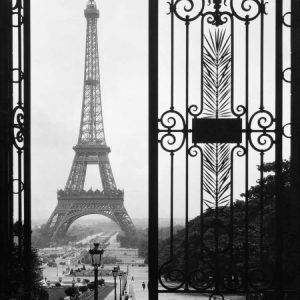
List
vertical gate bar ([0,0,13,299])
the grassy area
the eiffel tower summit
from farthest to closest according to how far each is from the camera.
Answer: the eiffel tower summit, the grassy area, vertical gate bar ([0,0,13,299])

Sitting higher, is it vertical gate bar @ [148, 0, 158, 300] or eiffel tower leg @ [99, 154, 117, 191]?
eiffel tower leg @ [99, 154, 117, 191]

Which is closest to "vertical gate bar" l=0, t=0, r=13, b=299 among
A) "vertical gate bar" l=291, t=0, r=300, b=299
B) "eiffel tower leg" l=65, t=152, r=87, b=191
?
"vertical gate bar" l=291, t=0, r=300, b=299

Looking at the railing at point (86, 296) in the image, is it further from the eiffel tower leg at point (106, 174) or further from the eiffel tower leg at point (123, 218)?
the eiffel tower leg at point (123, 218)

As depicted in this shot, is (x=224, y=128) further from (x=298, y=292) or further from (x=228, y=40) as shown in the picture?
(x=298, y=292)

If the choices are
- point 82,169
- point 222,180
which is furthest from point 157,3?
point 82,169

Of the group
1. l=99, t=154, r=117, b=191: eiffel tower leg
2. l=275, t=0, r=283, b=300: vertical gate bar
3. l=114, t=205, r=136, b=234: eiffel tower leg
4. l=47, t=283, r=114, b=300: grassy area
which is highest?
l=99, t=154, r=117, b=191: eiffel tower leg

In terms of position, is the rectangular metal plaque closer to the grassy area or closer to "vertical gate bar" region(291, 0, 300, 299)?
"vertical gate bar" region(291, 0, 300, 299)

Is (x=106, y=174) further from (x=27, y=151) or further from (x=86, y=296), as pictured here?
(x=27, y=151)
